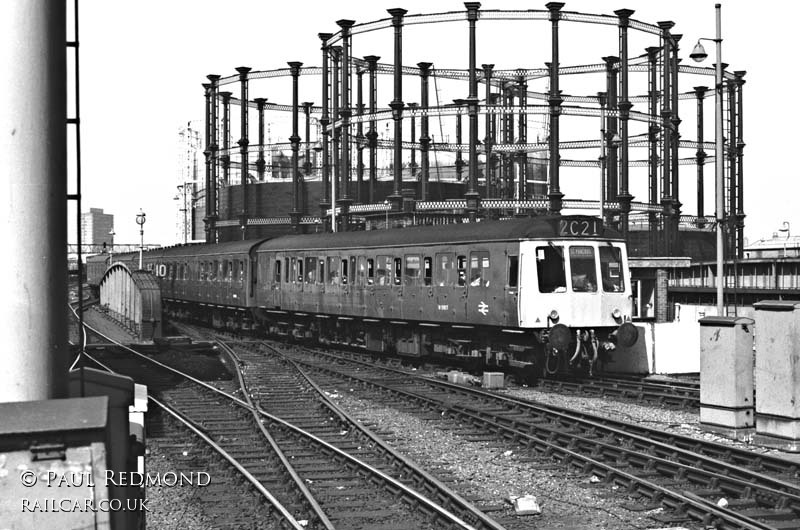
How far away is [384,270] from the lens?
2433 centimetres

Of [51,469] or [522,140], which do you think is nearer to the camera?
[51,469]

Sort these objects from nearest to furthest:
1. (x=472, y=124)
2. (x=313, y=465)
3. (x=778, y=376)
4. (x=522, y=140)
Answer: (x=313, y=465)
(x=778, y=376)
(x=472, y=124)
(x=522, y=140)

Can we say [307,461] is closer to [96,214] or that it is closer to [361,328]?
[361,328]

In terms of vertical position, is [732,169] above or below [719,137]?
above

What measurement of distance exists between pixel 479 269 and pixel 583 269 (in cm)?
213

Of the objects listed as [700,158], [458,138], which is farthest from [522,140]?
[700,158]

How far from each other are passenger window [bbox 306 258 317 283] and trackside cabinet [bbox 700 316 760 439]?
14.9 meters

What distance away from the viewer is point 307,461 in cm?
1224

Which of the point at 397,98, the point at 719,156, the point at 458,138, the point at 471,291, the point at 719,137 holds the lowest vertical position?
the point at 471,291

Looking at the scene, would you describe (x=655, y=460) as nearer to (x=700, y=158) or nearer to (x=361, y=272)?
(x=361, y=272)

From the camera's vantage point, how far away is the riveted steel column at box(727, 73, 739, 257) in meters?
52.4

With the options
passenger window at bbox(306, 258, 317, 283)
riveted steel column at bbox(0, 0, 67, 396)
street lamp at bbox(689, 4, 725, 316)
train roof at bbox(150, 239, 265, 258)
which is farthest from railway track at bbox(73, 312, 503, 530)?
train roof at bbox(150, 239, 265, 258)

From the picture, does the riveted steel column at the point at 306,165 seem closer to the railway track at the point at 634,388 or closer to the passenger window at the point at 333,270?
the passenger window at the point at 333,270

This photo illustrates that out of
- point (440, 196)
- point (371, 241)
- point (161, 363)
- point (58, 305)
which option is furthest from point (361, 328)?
point (440, 196)
